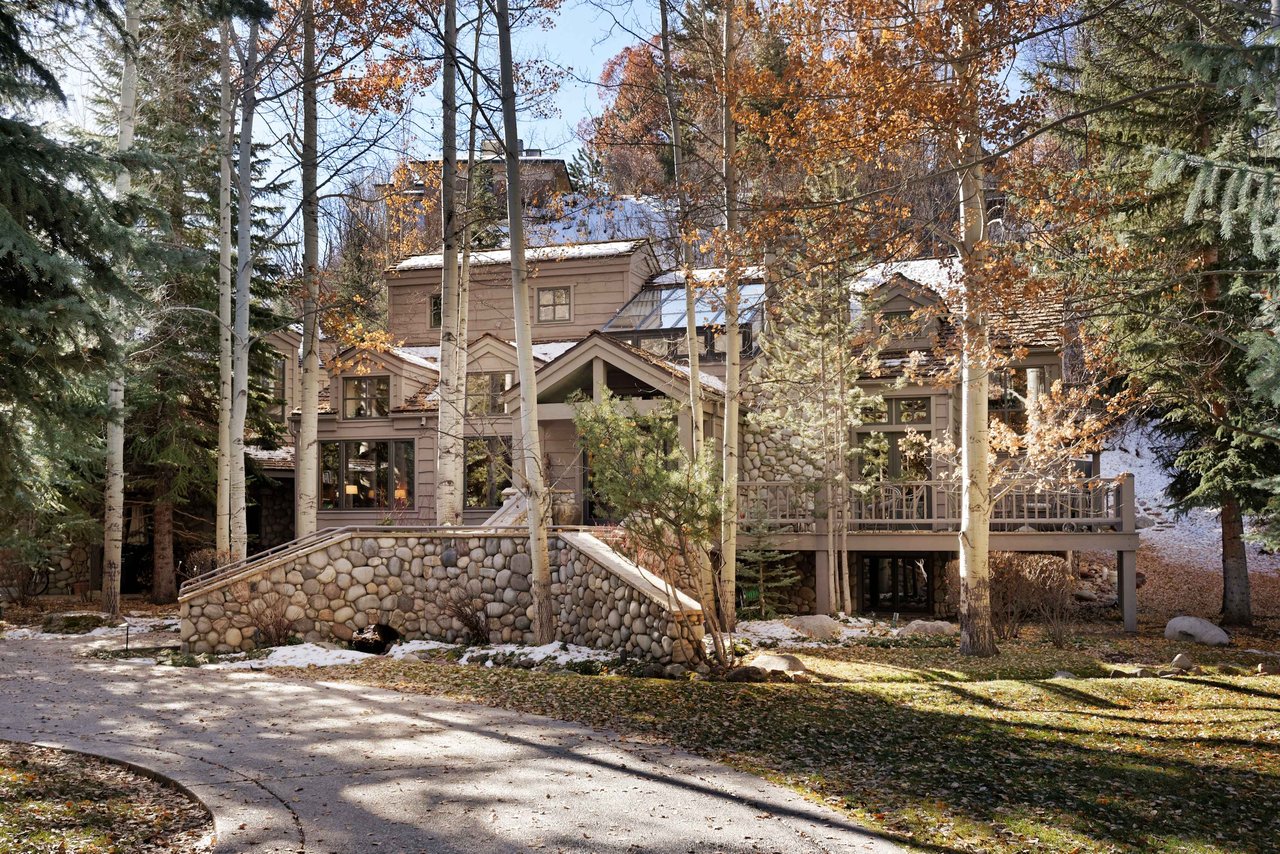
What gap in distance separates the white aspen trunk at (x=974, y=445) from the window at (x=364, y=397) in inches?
597

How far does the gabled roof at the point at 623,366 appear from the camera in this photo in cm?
1900

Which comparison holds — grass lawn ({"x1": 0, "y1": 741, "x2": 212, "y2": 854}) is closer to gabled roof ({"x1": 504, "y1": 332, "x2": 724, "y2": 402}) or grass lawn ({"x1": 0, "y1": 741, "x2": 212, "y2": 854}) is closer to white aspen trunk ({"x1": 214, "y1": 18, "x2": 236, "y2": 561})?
white aspen trunk ({"x1": 214, "y1": 18, "x2": 236, "y2": 561})

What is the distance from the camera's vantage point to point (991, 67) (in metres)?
10.1

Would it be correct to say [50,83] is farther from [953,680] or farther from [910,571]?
[910,571]

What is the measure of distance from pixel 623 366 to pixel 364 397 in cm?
745

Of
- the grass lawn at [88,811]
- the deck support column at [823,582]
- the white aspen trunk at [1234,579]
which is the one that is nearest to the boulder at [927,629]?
the deck support column at [823,582]

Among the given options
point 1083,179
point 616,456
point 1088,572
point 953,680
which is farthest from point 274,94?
point 1088,572

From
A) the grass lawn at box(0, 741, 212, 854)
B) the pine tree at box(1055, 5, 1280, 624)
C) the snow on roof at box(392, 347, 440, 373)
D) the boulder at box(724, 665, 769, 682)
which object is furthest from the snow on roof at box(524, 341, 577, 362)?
the grass lawn at box(0, 741, 212, 854)

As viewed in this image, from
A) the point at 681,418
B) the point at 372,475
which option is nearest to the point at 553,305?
the point at 372,475

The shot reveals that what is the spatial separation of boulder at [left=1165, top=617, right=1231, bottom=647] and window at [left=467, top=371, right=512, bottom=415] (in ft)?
45.2

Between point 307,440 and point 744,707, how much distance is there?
9.39 meters

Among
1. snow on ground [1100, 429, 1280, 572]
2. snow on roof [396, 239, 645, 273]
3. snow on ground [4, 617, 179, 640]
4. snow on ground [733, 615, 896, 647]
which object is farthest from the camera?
snow on roof [396, 239, 645, 273]

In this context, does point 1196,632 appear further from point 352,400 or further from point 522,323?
point 352,400

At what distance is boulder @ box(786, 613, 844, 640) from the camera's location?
14.9m
